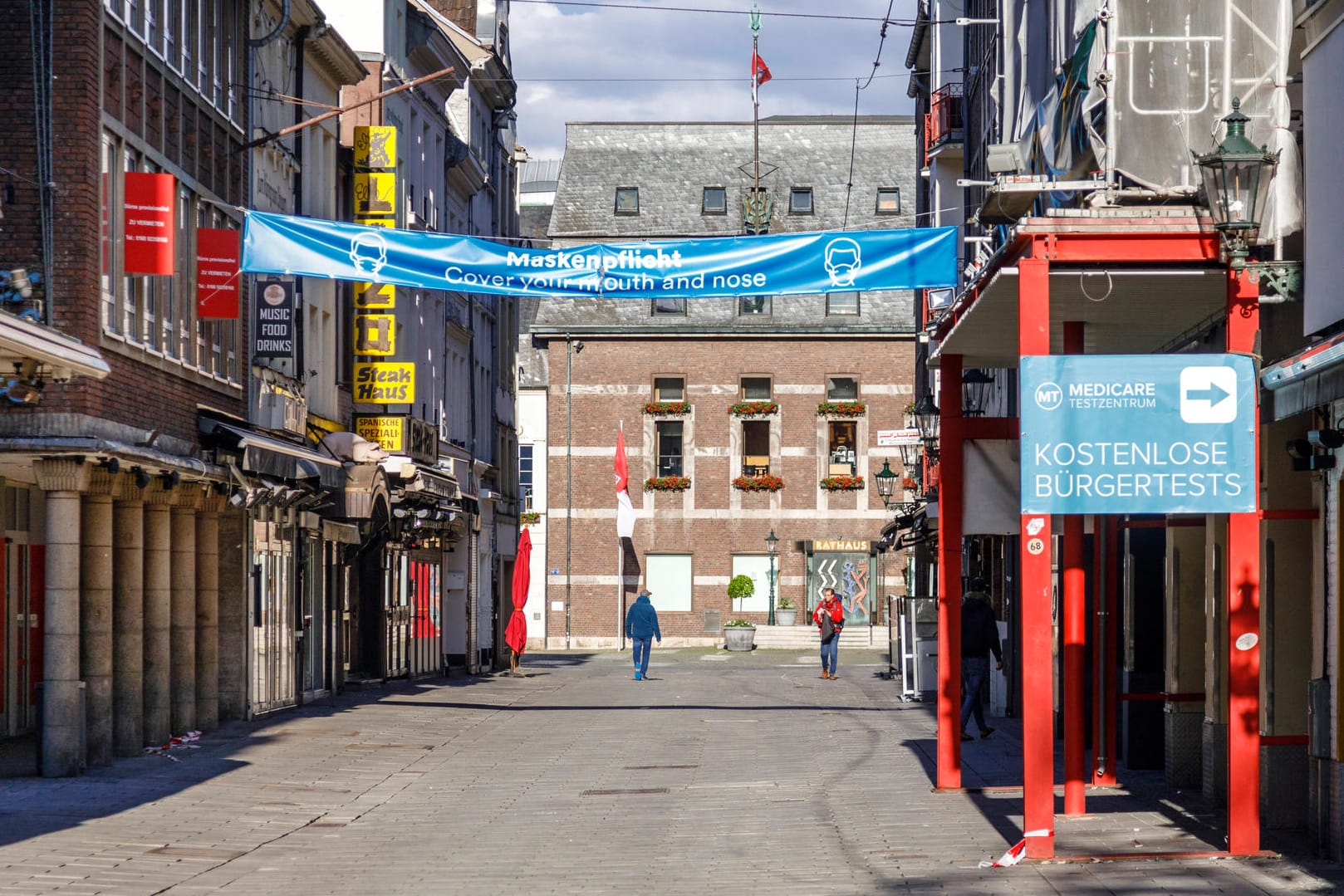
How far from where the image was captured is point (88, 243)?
1728 centimetres

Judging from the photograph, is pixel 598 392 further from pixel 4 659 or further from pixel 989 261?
pixel 989 261

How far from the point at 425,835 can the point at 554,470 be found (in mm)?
48383

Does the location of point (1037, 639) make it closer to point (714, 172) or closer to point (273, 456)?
point (273, 456)

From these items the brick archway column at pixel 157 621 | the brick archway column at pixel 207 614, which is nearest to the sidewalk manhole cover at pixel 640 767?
the brick archway column at pixel 157 621

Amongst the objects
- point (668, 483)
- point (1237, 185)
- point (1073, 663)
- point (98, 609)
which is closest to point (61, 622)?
point (98, 609)

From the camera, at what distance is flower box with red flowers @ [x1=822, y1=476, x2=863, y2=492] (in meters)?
59.9

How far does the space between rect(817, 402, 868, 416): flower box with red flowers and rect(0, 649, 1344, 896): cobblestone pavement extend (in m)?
36.0

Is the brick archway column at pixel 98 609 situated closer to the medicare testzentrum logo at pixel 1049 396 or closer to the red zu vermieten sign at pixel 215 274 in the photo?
the red zu vermieten sign at pixel 215 274

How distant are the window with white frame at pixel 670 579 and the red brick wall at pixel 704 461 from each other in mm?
217

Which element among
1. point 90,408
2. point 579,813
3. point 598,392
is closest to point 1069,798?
point 579,813

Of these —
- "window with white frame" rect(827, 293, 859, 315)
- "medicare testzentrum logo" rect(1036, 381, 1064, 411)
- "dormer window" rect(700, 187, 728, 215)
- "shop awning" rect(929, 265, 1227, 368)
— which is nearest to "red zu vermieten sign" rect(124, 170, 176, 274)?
"shop awning" rect(929, 265, 1227, 368)

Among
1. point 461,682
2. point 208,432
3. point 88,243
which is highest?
point 88,243

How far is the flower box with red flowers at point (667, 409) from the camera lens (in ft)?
200

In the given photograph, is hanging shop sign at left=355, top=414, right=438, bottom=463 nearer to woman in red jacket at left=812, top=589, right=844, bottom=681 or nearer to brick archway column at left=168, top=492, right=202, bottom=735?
woman in red jacket at left=812, top=589, right=844, bottom=681
